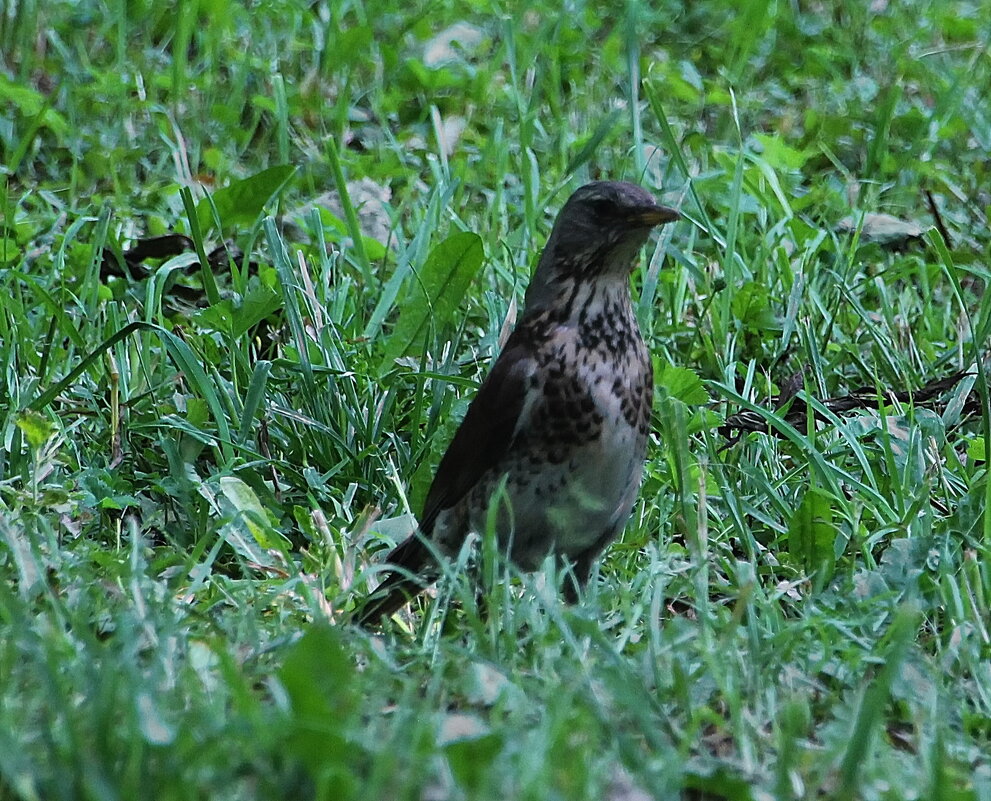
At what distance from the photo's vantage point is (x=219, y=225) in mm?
4934

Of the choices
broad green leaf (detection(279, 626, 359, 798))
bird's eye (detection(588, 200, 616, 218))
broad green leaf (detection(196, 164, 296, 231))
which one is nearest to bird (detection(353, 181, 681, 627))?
bird's eye (detection(588, 200, 616, 218))

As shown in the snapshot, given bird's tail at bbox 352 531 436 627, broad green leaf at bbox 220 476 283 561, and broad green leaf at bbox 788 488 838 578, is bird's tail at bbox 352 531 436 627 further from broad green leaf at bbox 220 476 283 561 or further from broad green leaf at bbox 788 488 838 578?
broad green leaf at bbox 788 488 838 578

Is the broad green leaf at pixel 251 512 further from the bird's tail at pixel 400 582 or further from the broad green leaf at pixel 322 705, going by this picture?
the broad green leaf at pixel 322 705

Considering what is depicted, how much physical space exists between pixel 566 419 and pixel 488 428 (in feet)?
0.66

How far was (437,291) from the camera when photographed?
182 inches

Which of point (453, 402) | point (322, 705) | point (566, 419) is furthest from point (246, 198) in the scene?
point (322, 705)

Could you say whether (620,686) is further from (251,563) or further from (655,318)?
(655,318)

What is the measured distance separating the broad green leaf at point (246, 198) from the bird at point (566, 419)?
1.50 meters

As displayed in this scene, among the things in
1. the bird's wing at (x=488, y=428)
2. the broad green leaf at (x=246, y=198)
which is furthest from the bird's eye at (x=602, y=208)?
the broad green leaf at (x=246, y=198)

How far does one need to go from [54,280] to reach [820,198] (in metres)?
2.84

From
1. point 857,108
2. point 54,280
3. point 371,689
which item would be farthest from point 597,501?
point 857,108

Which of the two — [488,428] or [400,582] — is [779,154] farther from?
[400,582]

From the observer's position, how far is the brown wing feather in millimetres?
3777

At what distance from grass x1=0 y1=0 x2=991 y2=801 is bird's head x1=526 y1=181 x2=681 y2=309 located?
361 mm
